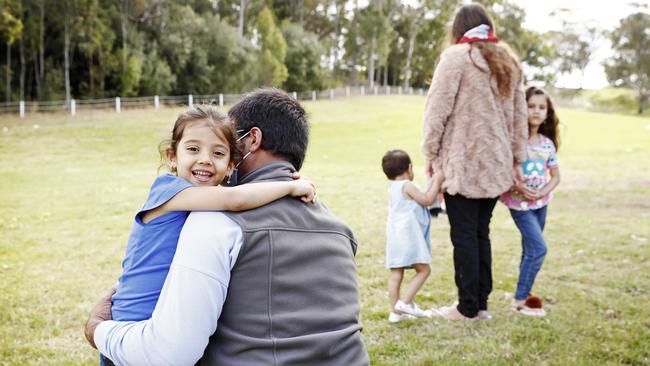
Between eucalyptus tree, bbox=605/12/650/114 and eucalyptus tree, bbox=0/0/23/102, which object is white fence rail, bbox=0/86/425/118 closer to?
eucalyptus tree, bbox=0/0/23/102

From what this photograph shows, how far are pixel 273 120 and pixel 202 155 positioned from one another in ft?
0.97

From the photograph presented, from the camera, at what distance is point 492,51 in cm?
Answer: 459

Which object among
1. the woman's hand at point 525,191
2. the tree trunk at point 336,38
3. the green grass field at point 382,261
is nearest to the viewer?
the green grass field at point 382,261

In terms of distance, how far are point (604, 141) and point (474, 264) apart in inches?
926

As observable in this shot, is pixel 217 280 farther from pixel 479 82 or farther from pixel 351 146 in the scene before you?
pixel 351 146

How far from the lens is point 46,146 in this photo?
67.7 ft

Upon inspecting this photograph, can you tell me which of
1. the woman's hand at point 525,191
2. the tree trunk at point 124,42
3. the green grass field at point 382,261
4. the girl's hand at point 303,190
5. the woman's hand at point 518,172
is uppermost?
the tree trunk at point 124,42

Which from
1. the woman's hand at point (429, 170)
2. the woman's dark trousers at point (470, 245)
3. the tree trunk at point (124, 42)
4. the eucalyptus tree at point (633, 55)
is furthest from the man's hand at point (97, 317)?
the eucalyptus tree at point (633, 55)

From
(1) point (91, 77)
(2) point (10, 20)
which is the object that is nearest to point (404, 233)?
(2) point (10, 20)

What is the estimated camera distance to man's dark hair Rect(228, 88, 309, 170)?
2.33m

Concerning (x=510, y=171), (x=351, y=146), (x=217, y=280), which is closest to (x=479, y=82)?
(x=510, y=171)

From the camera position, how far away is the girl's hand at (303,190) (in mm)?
2238

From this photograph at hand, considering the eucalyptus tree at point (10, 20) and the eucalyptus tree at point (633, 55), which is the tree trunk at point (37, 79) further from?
the eucalyptus tree at point (633, 55)

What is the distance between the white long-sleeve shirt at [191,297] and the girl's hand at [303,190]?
0.31 meters
